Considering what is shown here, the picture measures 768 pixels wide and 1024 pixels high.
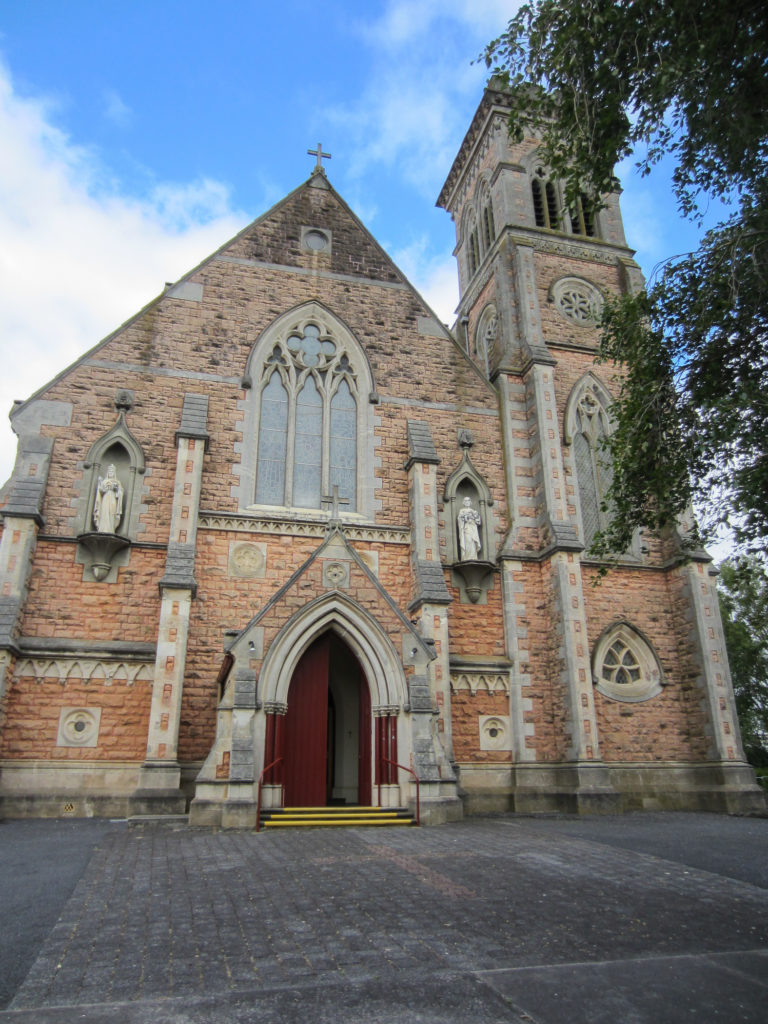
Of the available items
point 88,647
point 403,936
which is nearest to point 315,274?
point 88,647

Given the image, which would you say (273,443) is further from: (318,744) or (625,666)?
(625,666)

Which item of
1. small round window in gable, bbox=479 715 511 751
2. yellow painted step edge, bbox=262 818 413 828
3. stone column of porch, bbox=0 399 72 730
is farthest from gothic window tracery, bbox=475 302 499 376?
yellow painted step edge, bbox=262 818 413 828

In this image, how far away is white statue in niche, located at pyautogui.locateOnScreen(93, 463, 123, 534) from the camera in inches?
585

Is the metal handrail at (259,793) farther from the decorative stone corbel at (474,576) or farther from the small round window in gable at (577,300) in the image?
the small round window in gable at (577,300)

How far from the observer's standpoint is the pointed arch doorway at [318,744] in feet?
43.8

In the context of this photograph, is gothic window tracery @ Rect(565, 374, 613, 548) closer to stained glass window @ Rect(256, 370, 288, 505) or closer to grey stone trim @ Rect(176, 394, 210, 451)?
stained glass window @ Rect(256, 370, 288, 505)

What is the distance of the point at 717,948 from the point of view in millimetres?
5246

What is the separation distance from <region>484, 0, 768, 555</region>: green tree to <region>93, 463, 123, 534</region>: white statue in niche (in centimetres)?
1022

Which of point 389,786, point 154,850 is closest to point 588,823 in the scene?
point 389,786

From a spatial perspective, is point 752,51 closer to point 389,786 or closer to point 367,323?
point 389,786

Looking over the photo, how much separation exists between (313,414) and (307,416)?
160 millimetres

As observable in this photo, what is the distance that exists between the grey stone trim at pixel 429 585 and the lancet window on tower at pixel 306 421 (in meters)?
2.36

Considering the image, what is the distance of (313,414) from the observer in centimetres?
1777

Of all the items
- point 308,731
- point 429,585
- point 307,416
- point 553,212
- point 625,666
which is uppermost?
point 553,212
